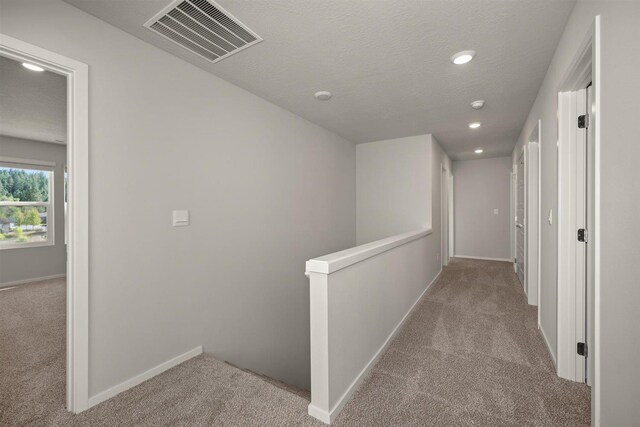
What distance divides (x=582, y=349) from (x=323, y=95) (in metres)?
2.91

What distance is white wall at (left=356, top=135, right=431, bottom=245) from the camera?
180 inches

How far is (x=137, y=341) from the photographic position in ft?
6.44

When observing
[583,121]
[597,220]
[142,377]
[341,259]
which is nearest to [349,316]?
[341,259]

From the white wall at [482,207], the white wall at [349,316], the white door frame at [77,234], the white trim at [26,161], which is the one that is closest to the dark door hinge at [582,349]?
the white wall at [349,316]

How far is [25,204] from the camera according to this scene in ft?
16.3

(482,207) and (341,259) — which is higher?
(482,207)

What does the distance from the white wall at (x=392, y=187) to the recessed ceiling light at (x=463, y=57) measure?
7.59 ft

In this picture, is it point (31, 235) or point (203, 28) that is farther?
point (31, 235)

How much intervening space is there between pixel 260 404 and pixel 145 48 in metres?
2.48

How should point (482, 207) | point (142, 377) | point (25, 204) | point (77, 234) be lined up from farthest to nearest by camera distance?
point (482, 207)
point (25, 204)
point (142, 377)
point (77, 234)

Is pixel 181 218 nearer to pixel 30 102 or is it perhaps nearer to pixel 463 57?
pixel 463 57

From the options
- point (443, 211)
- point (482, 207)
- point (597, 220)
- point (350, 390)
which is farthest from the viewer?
point (482, 207)

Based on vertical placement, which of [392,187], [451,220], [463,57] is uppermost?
[463,57]

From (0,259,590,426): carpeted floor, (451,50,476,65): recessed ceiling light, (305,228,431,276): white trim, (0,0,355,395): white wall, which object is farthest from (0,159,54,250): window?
(451,50,476,65): recessed ceiling light
